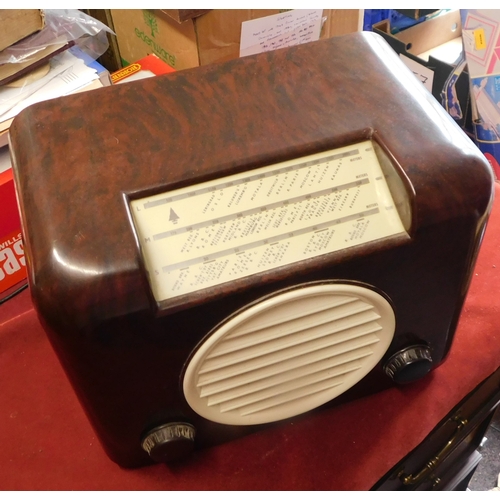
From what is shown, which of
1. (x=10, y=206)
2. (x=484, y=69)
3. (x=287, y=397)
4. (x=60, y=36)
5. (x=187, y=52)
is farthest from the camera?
(x=484, y=69)

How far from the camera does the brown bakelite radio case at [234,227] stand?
428 mm

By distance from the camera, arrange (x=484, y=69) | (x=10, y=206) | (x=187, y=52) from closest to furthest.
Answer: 1. (x=10, y=206)
2. (x=187, y=52)
3. (x=484, y=69)

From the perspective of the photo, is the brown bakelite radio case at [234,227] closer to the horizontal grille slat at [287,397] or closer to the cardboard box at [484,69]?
the horizontal grille slat at [287,397]

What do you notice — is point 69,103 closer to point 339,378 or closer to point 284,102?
point 284,102

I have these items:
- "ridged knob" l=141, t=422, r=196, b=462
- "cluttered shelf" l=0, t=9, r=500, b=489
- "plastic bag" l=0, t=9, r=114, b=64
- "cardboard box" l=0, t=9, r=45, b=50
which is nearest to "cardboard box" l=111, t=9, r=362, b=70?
"cluttered shelf" l=0, t=9, r=500, b=489

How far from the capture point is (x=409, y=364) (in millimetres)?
582

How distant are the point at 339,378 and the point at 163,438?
194mm

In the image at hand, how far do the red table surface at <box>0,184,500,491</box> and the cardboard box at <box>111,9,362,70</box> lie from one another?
576mm

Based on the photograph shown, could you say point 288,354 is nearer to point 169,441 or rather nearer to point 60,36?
point 169,441

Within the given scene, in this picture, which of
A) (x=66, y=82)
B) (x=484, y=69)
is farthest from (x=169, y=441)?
(x=484, y=69)

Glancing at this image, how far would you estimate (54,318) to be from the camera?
16.1 inches

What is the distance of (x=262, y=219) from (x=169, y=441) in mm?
242
